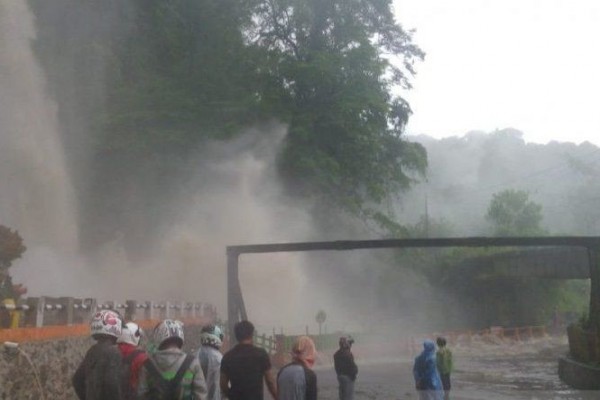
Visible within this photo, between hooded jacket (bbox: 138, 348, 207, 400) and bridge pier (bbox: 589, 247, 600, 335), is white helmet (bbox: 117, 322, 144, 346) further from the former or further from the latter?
bridge pier (bbox: 589, 247, 600, 335)

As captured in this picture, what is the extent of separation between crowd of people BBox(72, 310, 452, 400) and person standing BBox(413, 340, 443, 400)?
4033 mm

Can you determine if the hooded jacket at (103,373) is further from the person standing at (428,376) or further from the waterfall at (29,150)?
the waterfall at (29,150)

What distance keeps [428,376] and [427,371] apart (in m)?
0.07

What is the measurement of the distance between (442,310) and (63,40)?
109 ft

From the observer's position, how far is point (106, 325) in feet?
16.1

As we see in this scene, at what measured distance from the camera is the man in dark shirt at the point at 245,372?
18.6 ft

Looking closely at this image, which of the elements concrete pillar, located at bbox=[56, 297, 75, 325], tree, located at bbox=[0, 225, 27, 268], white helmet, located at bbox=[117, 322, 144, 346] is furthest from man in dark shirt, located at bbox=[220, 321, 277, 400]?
tree, located at bbox=[0, 225, 27, 268]

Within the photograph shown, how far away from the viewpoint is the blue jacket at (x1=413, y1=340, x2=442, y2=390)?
9523mm

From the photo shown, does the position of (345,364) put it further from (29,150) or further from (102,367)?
(29,150)

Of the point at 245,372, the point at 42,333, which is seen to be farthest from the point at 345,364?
the point at 245,372

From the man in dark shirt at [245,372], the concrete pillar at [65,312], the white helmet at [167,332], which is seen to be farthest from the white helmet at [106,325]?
the concrete pillar at [65,312]

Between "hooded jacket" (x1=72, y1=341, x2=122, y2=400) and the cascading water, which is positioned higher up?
the cascading water

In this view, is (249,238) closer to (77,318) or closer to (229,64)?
(229,64)

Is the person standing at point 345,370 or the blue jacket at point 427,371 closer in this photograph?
the blue jacket at point 427,371
